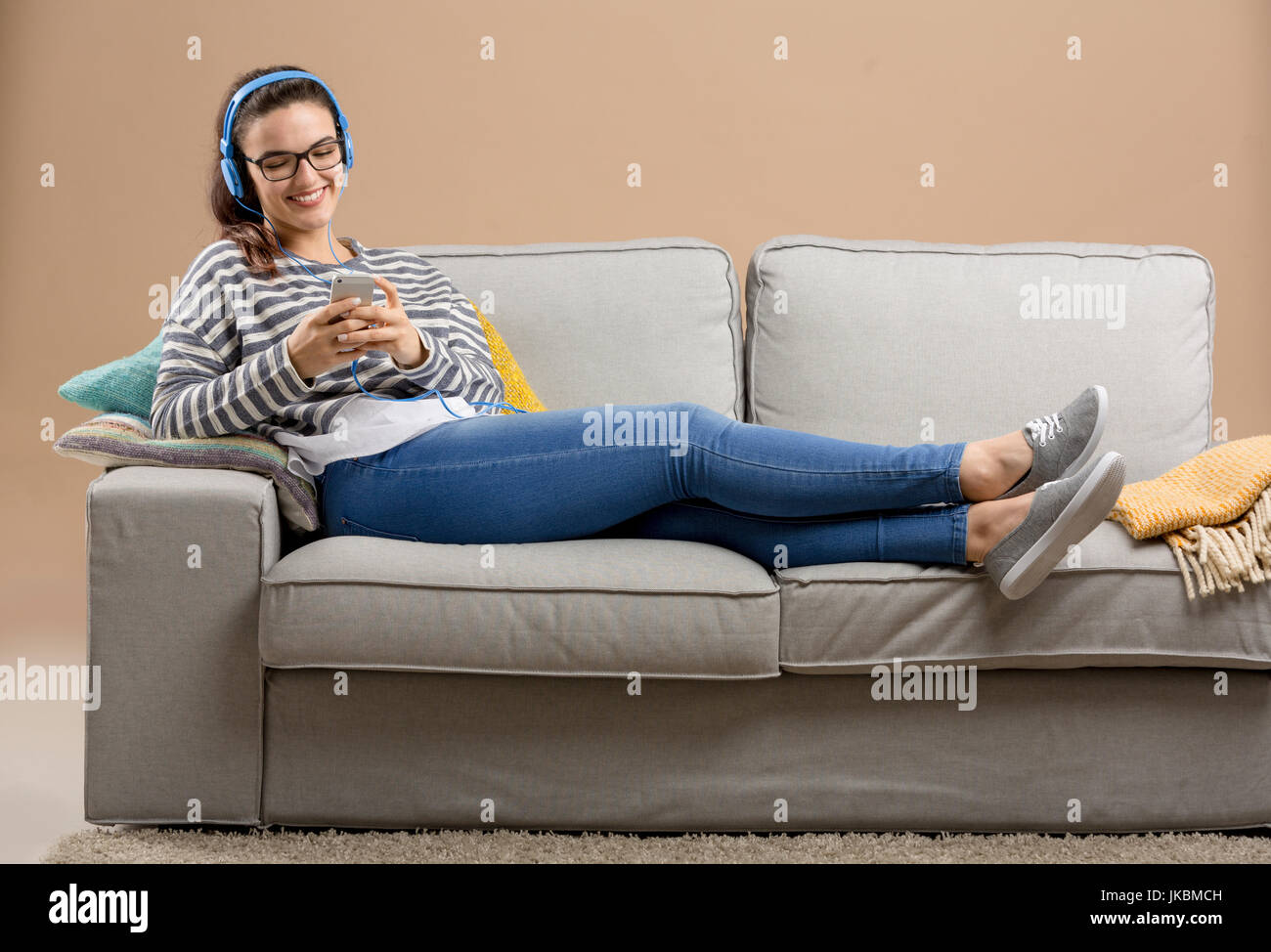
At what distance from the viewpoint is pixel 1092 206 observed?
2.71 m

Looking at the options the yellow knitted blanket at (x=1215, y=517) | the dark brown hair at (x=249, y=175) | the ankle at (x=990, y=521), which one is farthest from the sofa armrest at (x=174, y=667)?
the yellow knitted blanket at (x=1215, y=517)

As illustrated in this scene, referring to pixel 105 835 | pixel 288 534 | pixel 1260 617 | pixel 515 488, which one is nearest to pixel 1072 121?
pixel 1260 617

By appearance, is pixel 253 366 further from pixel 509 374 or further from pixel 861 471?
pixel 861 471

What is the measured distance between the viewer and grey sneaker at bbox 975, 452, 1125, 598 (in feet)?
4.29

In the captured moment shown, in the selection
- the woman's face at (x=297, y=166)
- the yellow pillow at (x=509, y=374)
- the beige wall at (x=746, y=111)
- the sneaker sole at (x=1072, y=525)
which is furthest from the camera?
the beige wall at (x=746, y=111)

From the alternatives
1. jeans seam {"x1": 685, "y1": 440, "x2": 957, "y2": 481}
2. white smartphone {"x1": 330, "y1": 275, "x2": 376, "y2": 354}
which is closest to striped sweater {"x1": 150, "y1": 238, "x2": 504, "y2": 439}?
white smartphone {"x1": 330, "y1": 275, "x2": 376, "y2": 354}

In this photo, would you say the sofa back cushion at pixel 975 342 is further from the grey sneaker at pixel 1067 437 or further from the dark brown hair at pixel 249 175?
the dark brown hair at pixel 249 175

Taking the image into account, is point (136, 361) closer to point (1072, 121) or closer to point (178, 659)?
point (178, 659)

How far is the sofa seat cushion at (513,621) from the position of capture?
1.41m

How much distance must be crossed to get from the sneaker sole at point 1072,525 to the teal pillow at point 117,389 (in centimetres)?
131

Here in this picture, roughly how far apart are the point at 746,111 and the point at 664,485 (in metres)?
1.51

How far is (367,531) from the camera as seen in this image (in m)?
1.59

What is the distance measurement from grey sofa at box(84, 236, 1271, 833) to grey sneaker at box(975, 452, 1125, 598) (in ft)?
0.25
